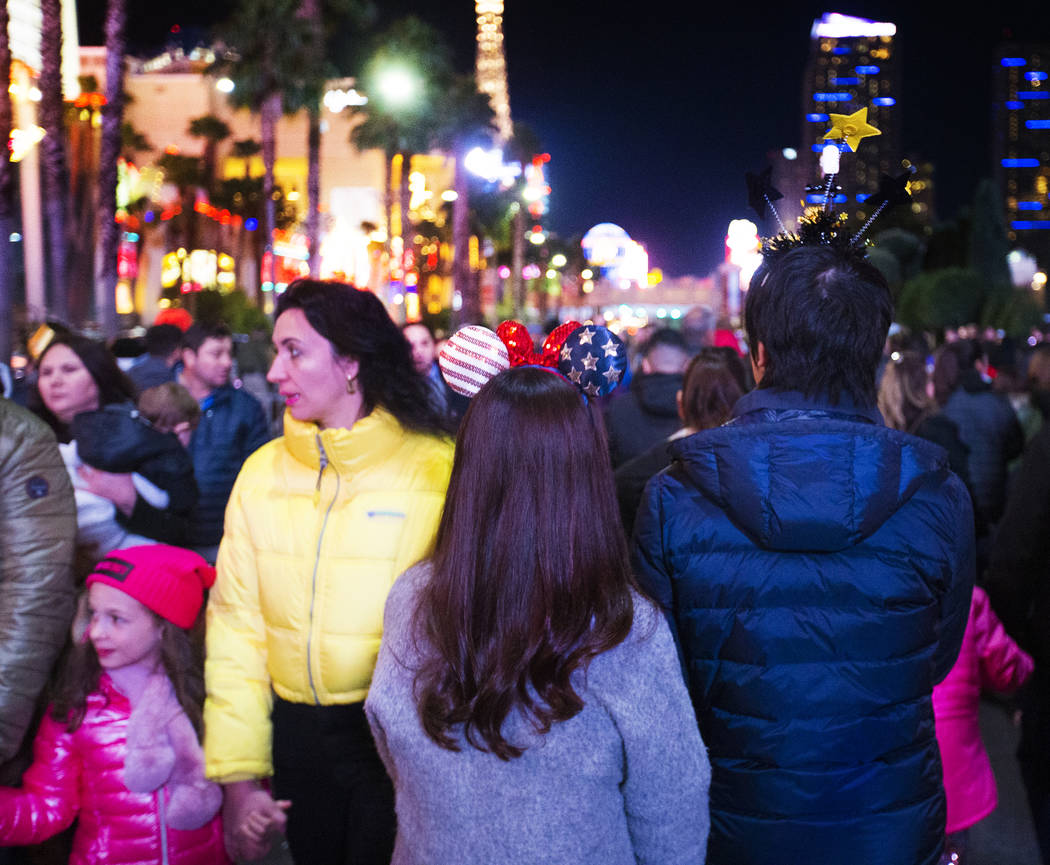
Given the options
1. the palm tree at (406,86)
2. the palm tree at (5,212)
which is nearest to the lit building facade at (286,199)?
the palm tree at (406,86)

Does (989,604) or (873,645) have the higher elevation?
(873,645)

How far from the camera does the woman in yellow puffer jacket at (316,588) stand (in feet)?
8.52

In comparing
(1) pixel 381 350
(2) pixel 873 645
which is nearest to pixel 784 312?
(2) pixel 873 645

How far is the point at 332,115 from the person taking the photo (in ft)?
239

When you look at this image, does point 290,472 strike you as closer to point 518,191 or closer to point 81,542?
point 81,542

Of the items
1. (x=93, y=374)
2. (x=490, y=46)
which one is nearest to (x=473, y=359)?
(x=93, y=374)

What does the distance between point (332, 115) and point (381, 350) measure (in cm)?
7479

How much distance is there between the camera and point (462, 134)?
1383 inches

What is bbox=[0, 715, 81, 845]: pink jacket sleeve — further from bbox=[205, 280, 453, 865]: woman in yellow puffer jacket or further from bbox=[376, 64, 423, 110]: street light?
bbox=[376, 64, 423, 110]: street light

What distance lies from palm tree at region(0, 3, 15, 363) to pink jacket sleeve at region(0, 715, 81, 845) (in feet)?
27.0

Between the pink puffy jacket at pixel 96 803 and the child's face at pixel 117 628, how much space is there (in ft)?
0.38

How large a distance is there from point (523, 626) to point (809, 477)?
649 mm

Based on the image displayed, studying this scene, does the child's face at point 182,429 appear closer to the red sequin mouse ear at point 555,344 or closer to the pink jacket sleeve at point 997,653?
the red sequin mouse ear at point 555,344

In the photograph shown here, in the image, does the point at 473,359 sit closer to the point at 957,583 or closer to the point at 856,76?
the point at 957,583
